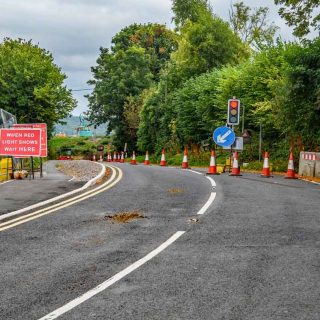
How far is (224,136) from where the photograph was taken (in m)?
20.0

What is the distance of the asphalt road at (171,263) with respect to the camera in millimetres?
4516

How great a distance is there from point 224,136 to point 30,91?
31.5 meters

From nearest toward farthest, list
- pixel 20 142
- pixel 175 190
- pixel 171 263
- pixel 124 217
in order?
pixel 171 263 < pixel 124 217 < pixel 175 190 < pixel 20 142

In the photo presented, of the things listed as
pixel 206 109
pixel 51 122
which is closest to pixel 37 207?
pixel 206 109

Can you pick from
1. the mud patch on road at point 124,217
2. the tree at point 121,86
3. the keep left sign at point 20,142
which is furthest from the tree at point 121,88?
the mud patch on road at point 124,217

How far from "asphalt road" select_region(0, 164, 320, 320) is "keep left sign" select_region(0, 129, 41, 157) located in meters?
5.66

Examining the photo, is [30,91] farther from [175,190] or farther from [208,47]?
[175,190]

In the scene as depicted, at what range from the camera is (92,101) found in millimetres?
67812

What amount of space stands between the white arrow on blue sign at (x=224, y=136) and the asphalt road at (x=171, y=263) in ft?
30.2

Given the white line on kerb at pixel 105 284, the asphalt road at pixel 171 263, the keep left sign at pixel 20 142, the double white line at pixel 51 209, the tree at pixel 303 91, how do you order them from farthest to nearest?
the tree at pixel 303 91
the keep left sign at pixel 20 142
the double white line at pixel 51 209
the asphalt road at pixel 171 263
the white line on kerb at pixel 105 284

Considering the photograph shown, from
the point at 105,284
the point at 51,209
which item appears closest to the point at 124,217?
the point at 51,209

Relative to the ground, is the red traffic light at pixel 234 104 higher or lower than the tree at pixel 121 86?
lower

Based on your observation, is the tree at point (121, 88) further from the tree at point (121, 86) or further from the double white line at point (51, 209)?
the double white line at point (51, 209)

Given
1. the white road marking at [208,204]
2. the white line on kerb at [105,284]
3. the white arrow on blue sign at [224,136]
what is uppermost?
the white arrow on blue sign at [224,136]
